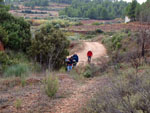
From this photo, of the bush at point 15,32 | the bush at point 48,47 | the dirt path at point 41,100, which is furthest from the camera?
the bush at point 15,32

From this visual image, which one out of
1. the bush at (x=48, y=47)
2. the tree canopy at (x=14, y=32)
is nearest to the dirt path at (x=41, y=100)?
the bush at (x=48, y=47)

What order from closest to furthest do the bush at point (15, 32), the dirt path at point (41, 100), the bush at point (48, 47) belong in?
the dirt path at point (41, 100) < the bush at point (48, 47) < the bush at point (15, 32)

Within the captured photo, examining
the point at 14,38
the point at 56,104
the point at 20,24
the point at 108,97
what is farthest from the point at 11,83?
the point at 20,24

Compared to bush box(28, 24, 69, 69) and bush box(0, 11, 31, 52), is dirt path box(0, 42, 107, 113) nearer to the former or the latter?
bush box(28, 24, 69, 69)

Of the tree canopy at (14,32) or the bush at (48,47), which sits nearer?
the bush at (48,47)

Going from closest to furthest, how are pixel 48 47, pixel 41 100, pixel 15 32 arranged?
pixel 41 100 → pixel 48 47 → pixel 15 32

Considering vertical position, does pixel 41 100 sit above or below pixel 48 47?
below

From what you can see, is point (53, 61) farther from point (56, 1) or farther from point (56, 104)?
point (56, 1)

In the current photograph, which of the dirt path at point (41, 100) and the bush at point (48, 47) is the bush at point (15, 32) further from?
the dirt path at point (41, 100)

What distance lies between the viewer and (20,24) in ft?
52.1

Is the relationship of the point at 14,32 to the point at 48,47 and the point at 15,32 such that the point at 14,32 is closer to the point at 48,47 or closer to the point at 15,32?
the point at 15,32

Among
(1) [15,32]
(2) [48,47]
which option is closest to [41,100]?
(2) [48,47]

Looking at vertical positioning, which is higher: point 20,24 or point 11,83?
point 20,24

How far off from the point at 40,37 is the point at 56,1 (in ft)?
A: 511
